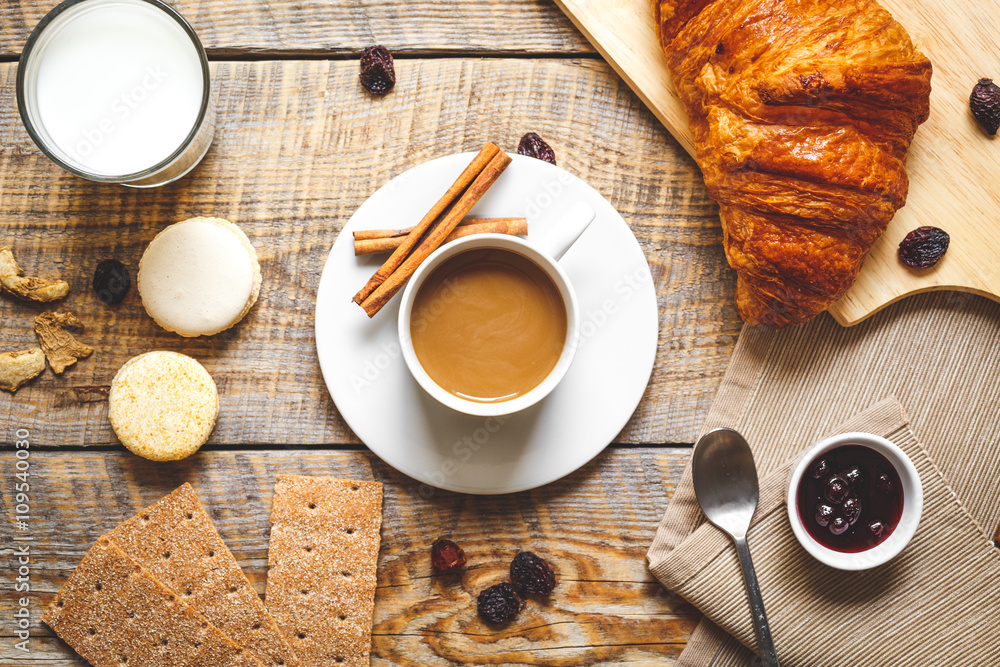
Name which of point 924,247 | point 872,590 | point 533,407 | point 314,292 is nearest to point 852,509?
point 872,590

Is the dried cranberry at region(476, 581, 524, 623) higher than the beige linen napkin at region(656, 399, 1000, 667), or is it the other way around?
the beige linen napkin at region(656, 399, 1000, 667)

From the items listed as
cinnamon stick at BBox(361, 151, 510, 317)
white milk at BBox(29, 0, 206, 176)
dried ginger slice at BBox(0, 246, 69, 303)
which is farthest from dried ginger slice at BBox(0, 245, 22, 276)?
cinnamon stick at BBox(361, 151, 510, 317)

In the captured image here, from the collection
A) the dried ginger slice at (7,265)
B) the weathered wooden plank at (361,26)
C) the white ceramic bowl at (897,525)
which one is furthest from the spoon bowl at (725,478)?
the dried ginger slice at (7,265)

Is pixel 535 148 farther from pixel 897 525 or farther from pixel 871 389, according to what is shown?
pixel 897 525

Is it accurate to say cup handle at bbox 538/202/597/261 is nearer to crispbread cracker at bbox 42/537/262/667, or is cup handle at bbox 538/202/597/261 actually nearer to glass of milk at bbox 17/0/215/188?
glass of milk at bbox 17/0/215/188

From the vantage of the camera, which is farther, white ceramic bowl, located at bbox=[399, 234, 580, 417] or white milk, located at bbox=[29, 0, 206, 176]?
white milk, located at bbox=[29, 0, 206, 176]
